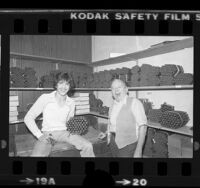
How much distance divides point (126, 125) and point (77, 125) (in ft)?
1.33

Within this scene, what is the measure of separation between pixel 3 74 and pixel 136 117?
1136mm

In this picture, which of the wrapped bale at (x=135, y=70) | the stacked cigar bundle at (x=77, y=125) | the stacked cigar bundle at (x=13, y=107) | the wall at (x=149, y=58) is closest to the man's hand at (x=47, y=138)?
the stacked cigar bundle at (x=77, y=125)

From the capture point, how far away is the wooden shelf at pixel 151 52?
2014mm

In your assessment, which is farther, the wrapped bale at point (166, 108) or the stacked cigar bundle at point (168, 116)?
the wrapped bale at point (166, 108)

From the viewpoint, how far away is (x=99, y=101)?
2.15 meters

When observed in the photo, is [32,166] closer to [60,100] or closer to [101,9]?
[60,100]

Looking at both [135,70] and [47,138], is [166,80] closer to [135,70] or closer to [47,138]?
[135,70]

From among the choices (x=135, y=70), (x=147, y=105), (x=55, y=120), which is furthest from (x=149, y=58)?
(x=55, y=120)

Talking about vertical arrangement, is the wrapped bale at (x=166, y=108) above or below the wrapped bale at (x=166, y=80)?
below

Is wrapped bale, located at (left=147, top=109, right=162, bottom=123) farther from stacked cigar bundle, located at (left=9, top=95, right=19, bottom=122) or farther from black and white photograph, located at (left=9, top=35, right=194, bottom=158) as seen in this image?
stacked cigar bundle, located at (left=9, top=95, right=19, bottom=122)

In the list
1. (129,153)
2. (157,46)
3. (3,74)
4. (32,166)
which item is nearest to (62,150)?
(32,166)

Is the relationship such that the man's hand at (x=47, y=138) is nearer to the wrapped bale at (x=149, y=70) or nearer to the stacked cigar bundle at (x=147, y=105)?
the stacked cigar bundle at (x=147, y=105)

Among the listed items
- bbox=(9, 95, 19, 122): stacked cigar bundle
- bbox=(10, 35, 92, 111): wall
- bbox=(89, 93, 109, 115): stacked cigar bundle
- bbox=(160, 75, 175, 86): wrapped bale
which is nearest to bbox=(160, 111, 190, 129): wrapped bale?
bbox=(160, 75, 175, 86): wrapped bale

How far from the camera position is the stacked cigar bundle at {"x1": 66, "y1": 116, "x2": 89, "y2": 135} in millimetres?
2043
